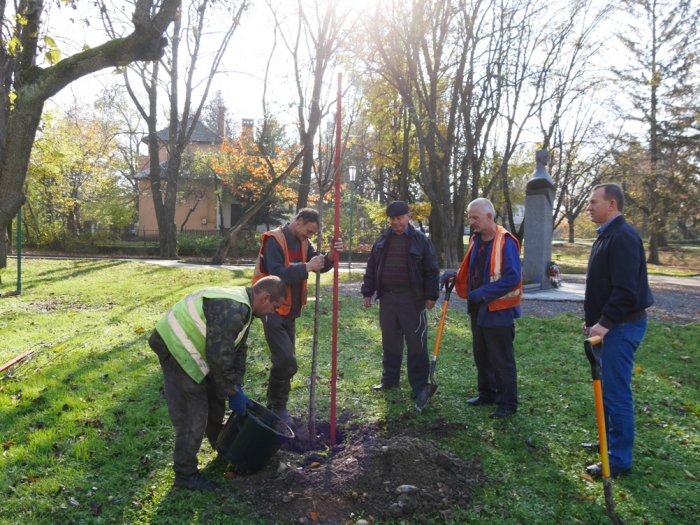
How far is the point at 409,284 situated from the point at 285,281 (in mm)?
1520

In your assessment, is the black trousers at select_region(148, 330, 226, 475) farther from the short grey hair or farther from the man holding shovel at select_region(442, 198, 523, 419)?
the short grey hair

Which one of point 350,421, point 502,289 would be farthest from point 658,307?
point 350,421

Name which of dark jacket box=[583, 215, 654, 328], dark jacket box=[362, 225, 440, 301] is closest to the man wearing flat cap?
dark jacket box=[362, 225, 440, 301]

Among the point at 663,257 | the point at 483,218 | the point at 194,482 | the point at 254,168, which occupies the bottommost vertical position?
the point at 194,482

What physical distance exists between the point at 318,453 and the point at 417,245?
7.43 feet

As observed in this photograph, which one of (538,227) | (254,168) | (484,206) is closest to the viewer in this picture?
(484,206)

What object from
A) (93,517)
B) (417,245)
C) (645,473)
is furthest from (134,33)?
(645,473)

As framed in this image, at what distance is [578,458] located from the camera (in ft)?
13.0

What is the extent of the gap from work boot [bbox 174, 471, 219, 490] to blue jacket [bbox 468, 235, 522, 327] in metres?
2.72

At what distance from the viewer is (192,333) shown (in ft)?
10.8

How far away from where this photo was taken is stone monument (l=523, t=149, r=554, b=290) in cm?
1364

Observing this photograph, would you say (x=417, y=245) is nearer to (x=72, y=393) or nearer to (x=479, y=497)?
(x=479, y=497)

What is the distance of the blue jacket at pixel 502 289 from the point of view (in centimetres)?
459

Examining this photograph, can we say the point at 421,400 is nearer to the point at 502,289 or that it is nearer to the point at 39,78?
the point at 502,289
